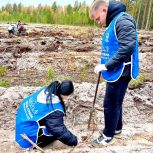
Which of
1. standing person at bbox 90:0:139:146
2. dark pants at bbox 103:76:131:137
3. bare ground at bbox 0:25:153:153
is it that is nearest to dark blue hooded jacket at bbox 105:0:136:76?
standing person at bbox 90:0:139:146

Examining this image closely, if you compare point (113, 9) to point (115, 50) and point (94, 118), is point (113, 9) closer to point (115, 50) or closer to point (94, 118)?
point (115, 50)

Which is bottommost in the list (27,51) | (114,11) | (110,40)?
(27,51)

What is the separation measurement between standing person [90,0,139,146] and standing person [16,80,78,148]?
1.53 ft

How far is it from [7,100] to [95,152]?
6.87 feet

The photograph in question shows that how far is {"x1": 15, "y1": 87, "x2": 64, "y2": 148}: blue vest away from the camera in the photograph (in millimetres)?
4348

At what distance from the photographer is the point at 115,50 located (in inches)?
171

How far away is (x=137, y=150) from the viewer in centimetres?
461

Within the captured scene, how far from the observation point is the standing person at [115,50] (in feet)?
13.8

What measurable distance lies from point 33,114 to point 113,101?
35.5 inches

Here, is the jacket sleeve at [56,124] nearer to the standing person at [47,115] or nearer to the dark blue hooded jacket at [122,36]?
the standing person at [47,115]

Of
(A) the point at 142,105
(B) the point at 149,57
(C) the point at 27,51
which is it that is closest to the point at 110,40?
(A) the point at 142,105

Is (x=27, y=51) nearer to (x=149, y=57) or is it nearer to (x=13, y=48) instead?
(x=13, y=48)

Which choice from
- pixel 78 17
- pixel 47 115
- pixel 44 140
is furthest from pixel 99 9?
pixel 78 17

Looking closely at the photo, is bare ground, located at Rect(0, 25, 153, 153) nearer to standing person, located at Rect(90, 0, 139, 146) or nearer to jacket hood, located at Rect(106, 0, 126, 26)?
standing person, located at Rect(90, 0, 139, 146)
